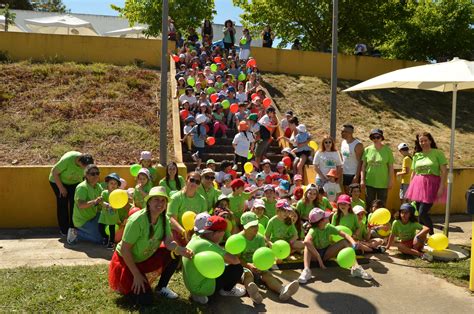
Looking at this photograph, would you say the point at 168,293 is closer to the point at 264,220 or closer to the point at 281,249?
the point at 281,249

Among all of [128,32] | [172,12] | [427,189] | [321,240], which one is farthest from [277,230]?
[128,32]

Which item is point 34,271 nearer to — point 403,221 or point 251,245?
point 251,245

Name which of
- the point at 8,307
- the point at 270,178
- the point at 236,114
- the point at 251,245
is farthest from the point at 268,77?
the point at 8,307

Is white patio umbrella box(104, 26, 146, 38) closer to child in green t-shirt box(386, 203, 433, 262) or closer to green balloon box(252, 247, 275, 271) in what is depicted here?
child in green t-shirt box(386, 203, 433, 262)

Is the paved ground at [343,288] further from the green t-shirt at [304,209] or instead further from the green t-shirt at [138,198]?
the green t-shirt at [304,209]

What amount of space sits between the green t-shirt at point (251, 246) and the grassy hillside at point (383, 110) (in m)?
9.57

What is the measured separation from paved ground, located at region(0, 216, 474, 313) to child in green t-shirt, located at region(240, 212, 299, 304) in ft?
0.31

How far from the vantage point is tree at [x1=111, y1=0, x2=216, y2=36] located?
2714 centimetres

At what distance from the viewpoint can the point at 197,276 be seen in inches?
199

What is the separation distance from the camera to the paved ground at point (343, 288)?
5211 mm

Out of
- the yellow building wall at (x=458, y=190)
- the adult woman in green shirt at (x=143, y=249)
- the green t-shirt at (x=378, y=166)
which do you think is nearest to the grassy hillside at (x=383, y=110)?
the yellow building wall at (x=458, y=190)

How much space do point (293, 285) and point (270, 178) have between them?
3.99m

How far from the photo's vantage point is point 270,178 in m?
9.20

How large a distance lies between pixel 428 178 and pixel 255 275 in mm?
3359
